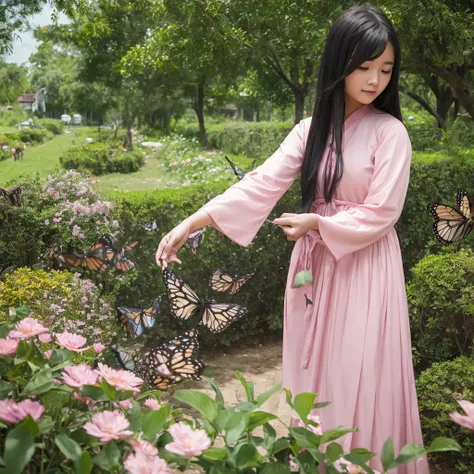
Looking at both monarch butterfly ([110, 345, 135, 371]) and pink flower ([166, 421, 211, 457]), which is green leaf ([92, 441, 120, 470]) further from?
monarch butterfly ([110, 345, 135, 371])

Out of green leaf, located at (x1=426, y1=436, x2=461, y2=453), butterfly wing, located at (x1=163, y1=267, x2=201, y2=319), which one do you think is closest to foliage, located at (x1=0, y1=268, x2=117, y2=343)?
butterfly wing, located at (x1=163, y1=267, x2=201, y2=319)

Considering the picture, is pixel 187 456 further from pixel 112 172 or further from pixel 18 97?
pixel 112 172

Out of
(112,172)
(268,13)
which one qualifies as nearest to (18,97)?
(268,13)

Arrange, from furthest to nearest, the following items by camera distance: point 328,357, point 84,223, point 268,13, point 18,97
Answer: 1. point 268,13
2. point 18,97
3. point 84,223
4. point 328,357

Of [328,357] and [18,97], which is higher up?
[18,97]

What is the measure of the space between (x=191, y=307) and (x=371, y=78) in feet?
3.41

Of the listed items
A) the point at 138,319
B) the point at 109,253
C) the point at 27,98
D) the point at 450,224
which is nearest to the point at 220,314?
the point at 138,319

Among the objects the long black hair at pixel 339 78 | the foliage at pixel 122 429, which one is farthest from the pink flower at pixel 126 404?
the long black hair at pixel 339 78

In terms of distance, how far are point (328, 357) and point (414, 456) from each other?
1182mm

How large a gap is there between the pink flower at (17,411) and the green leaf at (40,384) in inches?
3.0

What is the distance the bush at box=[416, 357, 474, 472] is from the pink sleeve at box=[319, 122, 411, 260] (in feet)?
2.82

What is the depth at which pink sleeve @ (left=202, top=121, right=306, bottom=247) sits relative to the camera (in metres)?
1.95

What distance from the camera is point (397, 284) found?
201 centimetres

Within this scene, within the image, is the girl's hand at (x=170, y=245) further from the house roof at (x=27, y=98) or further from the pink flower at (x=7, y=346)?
the house roof at (x=27, y=98)
